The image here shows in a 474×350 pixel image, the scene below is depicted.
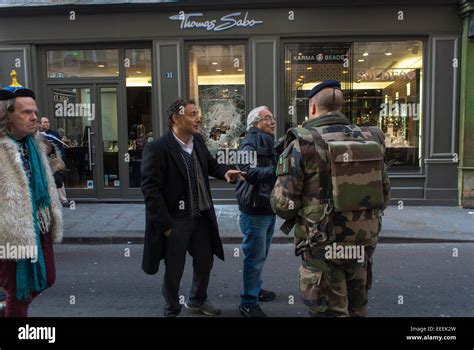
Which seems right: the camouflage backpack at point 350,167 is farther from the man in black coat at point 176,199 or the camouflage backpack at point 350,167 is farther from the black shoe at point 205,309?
the black shoe at point 205,309

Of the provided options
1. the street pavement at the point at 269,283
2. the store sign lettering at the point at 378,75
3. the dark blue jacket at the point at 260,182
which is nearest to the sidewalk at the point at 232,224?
the street pavement at the point at 269,283

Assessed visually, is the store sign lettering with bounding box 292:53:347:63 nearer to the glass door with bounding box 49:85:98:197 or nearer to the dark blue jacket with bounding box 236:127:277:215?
the glass door with bounding box 49:85:98:197

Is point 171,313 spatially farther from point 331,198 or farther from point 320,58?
point 320,58

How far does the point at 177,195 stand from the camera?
12.8ft

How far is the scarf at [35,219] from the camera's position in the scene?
291 centimetres

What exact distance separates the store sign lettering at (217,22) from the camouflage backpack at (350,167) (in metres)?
7.32

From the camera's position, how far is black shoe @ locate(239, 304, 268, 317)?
423 cm

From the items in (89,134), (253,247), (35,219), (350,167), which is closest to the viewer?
(350,167)

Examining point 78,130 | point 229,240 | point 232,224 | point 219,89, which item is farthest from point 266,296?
point 78,130

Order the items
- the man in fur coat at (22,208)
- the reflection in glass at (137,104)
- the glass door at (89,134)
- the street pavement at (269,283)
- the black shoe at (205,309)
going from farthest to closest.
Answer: the glass door at (89,134) < the reflection in glass at (137,104) < the street pavement at (269,283) < the black shoe at (205,309) < the man in fur coat at (22,208)

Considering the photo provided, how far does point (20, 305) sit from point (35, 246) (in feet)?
1.39

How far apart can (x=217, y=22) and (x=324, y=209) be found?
7675 millimetres

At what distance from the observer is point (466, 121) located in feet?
30.6

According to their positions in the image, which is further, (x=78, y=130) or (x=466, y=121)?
(x=78, y=130)
